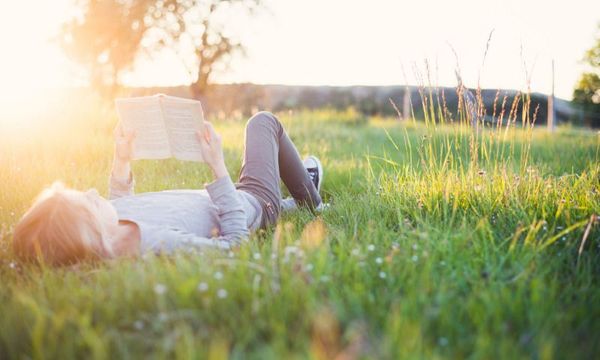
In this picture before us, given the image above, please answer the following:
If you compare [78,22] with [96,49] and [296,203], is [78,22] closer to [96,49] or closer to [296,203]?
[96,49]

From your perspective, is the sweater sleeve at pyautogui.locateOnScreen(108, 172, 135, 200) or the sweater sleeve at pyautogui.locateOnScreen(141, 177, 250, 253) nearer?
the sweater sleeve at pyautogui.locateOnScreen(141, 177, 250, 253)

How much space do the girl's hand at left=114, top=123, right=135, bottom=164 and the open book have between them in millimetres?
34

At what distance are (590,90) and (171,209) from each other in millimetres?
21436

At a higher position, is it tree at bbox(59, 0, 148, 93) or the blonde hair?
tree at bbox(59, 0, 148, 93)

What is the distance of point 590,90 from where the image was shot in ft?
65.5

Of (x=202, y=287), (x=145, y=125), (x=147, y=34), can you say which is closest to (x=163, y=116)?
(x=145, y=125)

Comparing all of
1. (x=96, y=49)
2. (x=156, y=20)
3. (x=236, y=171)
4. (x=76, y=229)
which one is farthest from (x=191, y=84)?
(x=76, y=229)

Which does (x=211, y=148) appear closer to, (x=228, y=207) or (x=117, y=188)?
(x=228, y=207)

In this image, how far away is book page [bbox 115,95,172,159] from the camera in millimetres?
2977

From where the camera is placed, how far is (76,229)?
2.33 m

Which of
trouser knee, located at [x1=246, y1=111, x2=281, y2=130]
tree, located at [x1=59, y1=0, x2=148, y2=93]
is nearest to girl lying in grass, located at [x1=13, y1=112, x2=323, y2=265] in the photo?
trouser knee, located at [x1=246, y1=111, x2=281, y2=130]

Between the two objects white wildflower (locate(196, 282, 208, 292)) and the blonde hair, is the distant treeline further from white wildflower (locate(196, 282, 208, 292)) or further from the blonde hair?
white wildflower (locate(196, 282, 208, 292))

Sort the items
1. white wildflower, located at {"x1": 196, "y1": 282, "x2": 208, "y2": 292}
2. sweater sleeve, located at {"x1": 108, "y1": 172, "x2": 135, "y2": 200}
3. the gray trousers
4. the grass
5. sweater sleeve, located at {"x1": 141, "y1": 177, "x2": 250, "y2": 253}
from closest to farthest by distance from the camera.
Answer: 1. the grass
2. white wildflower, located at {"x1": 196, "y1": 282, "x2": 208, "y2": 292}
3. sweater sleeve, located at {"x1": 141, "y1": 177, "x2": 250, "y2": 253}
4. sweater sleeve, located at {"x1": 108, "y1": 172, "x2": 135, "y2": 200}
5. the gray trousers

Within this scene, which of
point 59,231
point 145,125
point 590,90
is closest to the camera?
point 59,231
